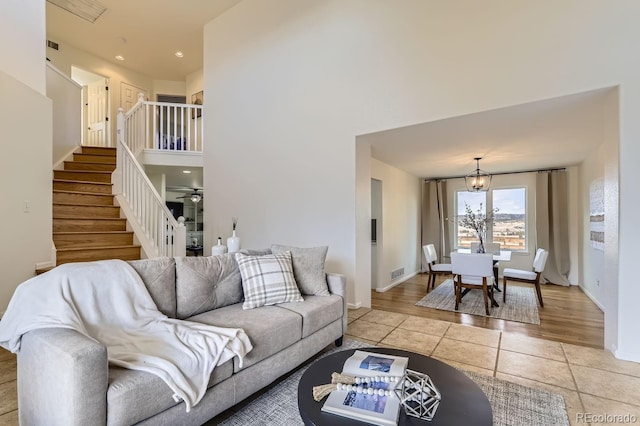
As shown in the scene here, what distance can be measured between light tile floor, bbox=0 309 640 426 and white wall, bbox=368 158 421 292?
2.04 m

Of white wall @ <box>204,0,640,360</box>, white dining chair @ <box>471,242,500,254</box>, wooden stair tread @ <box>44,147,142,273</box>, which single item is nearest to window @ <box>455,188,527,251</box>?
white dining chair @ <box>471,242,500,254</box>

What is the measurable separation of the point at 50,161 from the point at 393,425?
4.76 metres

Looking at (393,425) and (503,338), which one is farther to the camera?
(503,338)

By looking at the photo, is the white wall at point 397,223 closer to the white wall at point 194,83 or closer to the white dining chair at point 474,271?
A: the white dining chair at point 474,271

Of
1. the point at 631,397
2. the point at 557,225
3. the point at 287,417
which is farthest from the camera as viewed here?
the point at 557,225

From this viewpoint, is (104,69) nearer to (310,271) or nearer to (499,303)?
(310,271)

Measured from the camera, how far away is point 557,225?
6.01 meters

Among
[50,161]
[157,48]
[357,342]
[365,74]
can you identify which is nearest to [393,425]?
[357,342]

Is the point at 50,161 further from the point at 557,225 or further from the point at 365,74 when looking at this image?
the point at 557,225

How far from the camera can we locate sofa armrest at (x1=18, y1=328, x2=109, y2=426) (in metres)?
1.25

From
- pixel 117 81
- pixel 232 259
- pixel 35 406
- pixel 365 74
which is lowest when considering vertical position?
pixel 35 406

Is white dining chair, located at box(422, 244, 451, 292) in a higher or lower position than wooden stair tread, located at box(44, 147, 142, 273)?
lower

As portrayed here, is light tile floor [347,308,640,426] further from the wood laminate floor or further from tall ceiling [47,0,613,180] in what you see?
tall ceiling [47,0,613,180]

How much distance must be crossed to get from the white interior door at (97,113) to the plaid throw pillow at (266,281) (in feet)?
22.4
